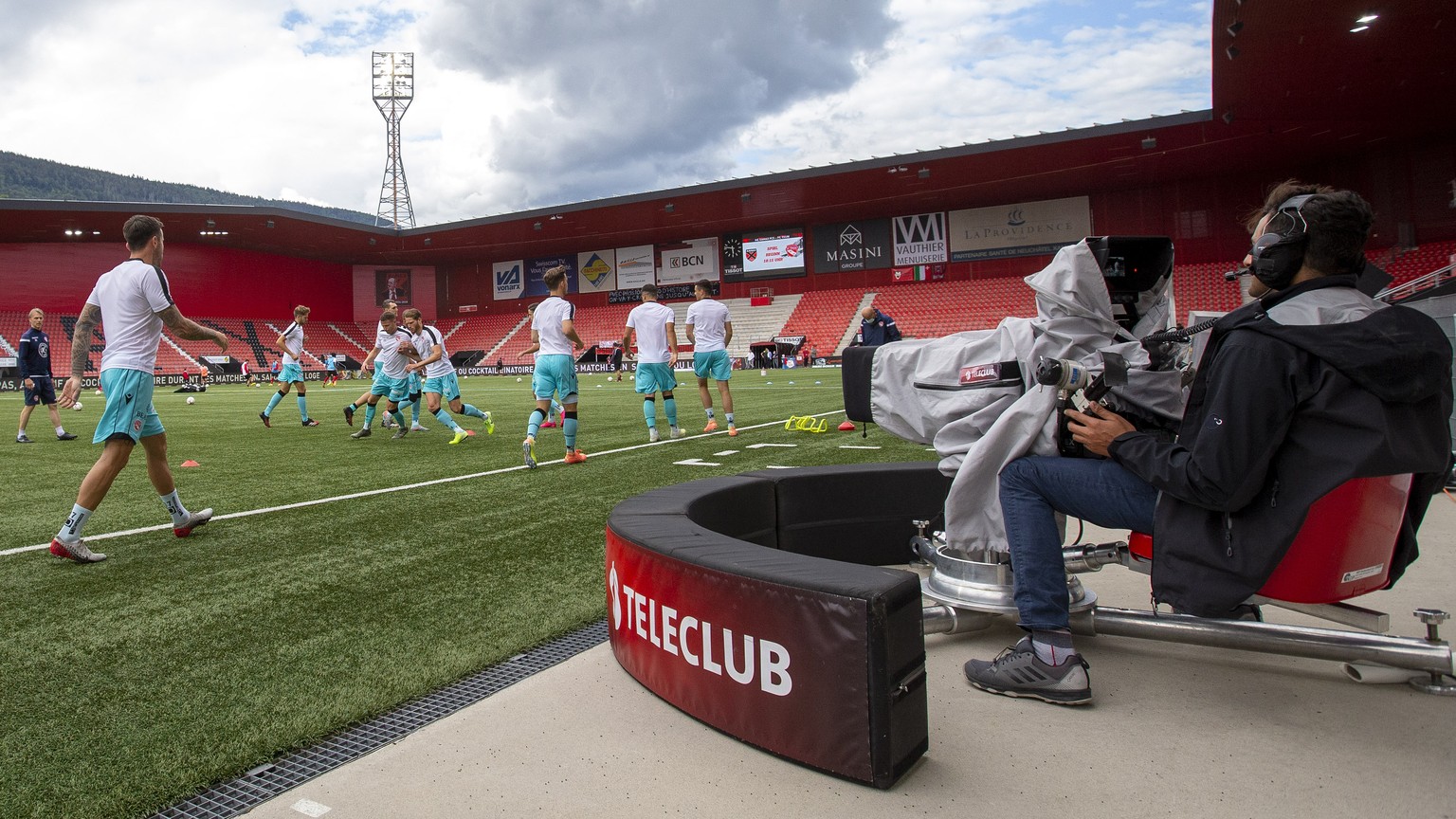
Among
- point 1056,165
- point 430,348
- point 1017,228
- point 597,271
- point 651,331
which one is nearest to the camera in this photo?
point 651,331

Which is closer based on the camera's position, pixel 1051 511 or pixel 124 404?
pixel 1051 511

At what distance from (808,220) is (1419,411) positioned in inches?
1526

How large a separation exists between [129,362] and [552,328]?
366 cm

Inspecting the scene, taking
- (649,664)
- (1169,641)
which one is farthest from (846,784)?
(1169,641)

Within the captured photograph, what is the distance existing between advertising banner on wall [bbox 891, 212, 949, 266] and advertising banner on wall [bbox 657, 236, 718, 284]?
937cm

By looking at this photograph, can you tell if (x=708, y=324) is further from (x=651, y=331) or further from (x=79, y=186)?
(x=79, y=186)

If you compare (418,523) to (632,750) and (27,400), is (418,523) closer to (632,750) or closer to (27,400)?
(632,750)

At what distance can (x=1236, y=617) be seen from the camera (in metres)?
2.41

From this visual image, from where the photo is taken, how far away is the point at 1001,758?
183cm

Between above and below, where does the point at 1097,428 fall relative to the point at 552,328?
below

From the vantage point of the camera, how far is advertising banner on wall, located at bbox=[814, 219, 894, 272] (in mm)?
38344

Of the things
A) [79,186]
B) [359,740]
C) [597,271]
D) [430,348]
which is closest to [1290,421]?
[359,740]

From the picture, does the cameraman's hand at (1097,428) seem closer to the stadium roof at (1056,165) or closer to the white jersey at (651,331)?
the white jersey at (651,331)

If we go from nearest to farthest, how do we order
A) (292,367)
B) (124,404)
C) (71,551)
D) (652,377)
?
(71,551), (124,404), (652,377), (292,367)
